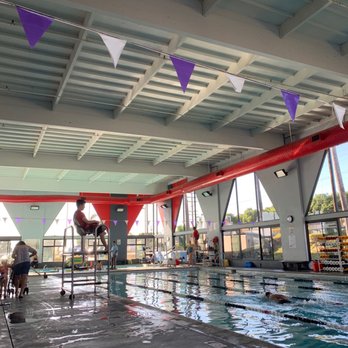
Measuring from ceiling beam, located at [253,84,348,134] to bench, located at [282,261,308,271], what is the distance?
181 inches

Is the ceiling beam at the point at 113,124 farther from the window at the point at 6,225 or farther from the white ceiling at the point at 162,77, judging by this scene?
the window at the point at 6,225

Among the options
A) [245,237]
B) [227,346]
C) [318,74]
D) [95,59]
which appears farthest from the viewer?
[245,237]

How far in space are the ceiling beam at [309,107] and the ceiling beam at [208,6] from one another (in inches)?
113

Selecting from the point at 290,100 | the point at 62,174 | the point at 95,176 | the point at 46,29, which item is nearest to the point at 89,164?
the point at 62,174

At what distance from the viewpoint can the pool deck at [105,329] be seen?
9.52 feet

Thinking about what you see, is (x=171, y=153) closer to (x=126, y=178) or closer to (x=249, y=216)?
(x=249, y=216)

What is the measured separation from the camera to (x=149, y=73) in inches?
263

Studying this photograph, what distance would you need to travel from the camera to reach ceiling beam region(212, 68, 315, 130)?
7023 mm

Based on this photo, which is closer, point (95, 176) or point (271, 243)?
point (271, 243)

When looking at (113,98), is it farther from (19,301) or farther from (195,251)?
(195,251)

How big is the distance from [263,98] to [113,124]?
3916 millimetres

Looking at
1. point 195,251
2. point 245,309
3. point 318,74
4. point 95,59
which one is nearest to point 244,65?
point 318,74

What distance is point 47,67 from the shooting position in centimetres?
654

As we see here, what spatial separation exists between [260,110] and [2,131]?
→ 760 cm
